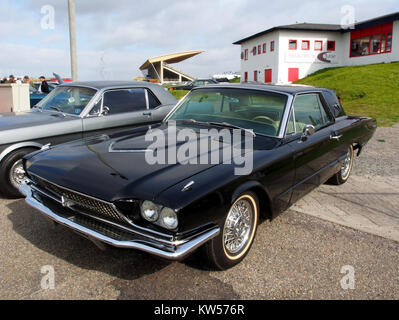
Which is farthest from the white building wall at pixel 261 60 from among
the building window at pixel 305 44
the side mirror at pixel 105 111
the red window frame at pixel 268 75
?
the side mirror at pixel 105 111

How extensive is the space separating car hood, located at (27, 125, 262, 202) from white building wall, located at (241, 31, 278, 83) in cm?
3712

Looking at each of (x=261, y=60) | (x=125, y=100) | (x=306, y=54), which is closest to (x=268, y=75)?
(x=261, y=60)

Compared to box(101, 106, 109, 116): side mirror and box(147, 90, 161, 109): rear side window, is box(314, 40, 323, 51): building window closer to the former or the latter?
box(147, 90, 161, 109): rear side window

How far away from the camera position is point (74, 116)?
17.2ft

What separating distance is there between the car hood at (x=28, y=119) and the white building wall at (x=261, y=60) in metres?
35.5

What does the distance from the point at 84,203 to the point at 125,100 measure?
347cm

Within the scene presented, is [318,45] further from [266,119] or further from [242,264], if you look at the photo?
[242,264]

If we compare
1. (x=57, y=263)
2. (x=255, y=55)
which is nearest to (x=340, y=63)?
(x=255, y=55)

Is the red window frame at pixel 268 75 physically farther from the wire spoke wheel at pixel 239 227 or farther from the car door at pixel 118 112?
the wire spoke wheel at pixel 239 227

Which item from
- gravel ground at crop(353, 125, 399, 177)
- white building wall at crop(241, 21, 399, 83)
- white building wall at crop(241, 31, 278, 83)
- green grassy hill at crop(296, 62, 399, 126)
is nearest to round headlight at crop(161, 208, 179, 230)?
gravel ground at crop(353, 125, 399, 177)

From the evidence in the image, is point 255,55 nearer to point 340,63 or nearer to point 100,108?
point 340,63

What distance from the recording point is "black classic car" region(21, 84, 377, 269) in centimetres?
241
